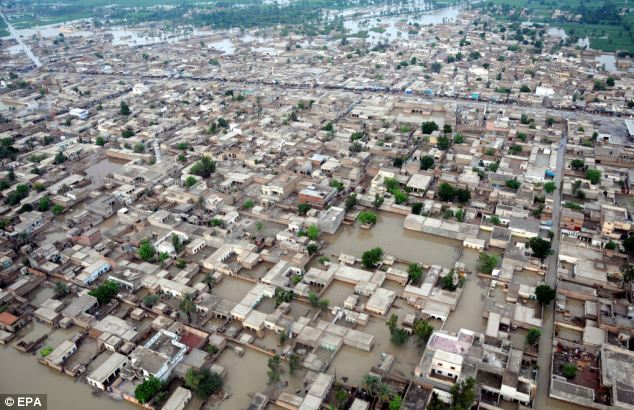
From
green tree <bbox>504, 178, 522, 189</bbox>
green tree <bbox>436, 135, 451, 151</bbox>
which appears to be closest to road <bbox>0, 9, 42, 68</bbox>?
green tree <bbox>436, 135, 451, 151</bbox>

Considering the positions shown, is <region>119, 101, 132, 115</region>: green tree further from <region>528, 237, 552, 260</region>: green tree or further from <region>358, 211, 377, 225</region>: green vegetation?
<region>528, 237, 552, 260</region>: green tree

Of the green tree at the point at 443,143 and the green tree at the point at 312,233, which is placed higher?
the green tree at the point at 443,143

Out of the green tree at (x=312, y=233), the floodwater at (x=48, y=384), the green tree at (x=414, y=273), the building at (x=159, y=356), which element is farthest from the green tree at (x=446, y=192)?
the floodwater at (x=48, y=384)

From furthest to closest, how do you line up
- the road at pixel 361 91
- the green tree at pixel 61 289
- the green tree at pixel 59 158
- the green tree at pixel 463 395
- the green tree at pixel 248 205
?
1. the road at pixel 361 91
2. the green tree at pixel 59 158
3. the green tree at pixel 248 205
4. the green tree at pixel 61 289
5. the green tree at pixel 463 395

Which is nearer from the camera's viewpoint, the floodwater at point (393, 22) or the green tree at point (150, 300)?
the green tree at point (150, 300)

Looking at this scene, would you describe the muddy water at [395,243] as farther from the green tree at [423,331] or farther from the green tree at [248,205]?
the green tree at [423,331]

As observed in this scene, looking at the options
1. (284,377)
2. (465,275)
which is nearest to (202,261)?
(284,377)

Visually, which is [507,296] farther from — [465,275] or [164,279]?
[164,279]
